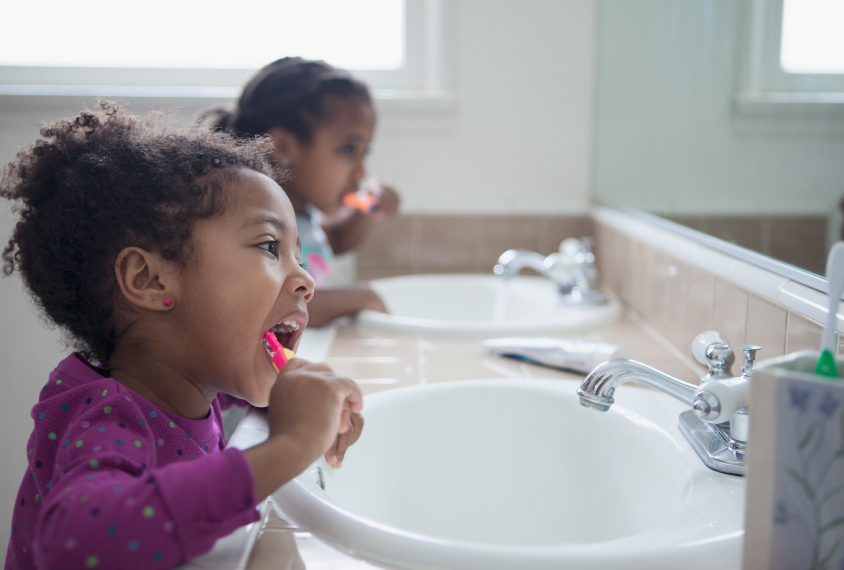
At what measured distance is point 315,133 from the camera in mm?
1231

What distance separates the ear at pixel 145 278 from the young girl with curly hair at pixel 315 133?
52 cm

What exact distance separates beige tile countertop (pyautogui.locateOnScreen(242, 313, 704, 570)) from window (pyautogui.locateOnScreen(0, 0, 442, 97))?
32.0 inches

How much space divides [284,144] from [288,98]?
79 mm

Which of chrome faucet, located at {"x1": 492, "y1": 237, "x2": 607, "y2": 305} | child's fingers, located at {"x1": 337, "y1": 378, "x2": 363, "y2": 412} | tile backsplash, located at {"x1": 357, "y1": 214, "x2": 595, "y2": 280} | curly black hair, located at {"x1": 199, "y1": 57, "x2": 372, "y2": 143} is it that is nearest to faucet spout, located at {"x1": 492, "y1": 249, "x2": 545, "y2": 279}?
chrome faucet, located at {"x1": 492, "y1": 237, "x2": 607, "y2": 305}

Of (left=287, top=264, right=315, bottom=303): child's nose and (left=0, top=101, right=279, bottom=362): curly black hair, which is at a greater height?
(left=0, top=101, right=279, bottom=362): curly black hair

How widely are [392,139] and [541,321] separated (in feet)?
2.27

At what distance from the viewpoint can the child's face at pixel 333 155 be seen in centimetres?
124

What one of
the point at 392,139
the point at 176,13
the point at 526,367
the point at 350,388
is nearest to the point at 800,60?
the point at 526,367

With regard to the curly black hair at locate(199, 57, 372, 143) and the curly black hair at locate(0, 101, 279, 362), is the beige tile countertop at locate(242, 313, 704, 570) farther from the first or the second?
the curly black hair at locate(199, 57, 372, 143)

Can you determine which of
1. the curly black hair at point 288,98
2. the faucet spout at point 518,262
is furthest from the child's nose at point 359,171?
the faucet spout at point 518,262

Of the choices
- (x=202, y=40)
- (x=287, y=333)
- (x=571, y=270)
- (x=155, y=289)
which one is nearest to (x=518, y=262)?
(x=571, y=270)

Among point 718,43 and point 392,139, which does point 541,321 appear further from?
point 392,139

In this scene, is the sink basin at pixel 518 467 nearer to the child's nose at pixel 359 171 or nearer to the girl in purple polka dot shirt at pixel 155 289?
the girl in purple polka dot shirt at pixel 155 289

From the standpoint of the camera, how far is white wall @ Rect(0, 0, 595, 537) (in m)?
1.57
